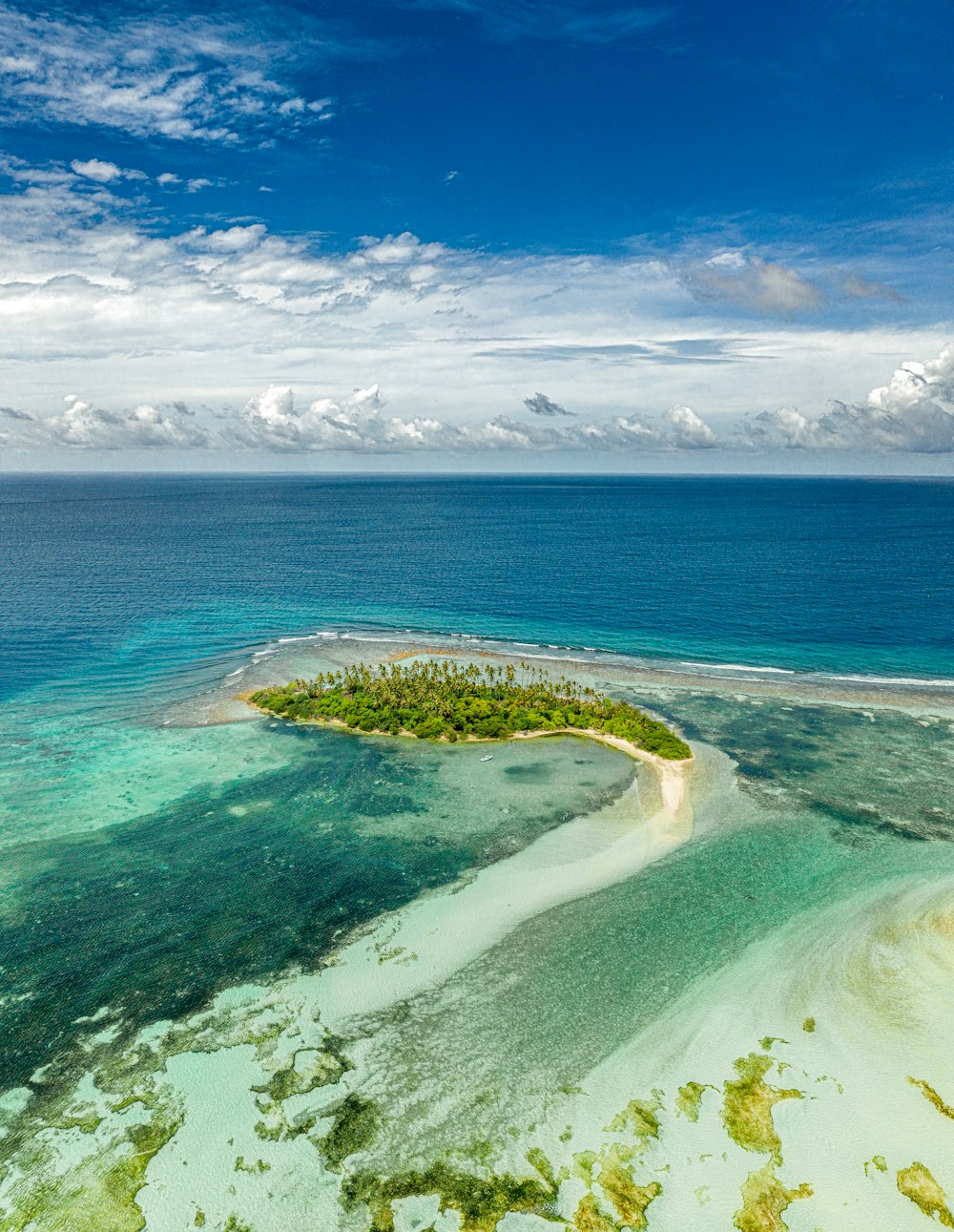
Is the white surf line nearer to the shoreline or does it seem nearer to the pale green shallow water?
the pale green shallow water

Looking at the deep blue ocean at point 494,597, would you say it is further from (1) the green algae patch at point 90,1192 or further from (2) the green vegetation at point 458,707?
(1) the green algae patch at point 90,1192

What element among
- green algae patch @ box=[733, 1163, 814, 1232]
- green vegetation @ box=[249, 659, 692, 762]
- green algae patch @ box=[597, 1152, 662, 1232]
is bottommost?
green algae patch @ box=[597, 1152, 662, 1232]

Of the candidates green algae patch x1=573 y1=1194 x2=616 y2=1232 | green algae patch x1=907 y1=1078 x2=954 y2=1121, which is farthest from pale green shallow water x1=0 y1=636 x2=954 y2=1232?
green algae patch x1=907 y1=1078 x2=954 y2=1121

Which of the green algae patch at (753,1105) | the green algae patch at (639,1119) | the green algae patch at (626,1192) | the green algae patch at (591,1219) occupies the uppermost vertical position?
the green algae patch at (753,1105)

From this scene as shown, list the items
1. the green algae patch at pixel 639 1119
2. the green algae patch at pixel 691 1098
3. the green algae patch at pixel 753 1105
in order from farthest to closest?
the green algae patch at pixel 691 1098, the green algae patch at pixel 639 1119, the green algae patch at pixel 753 1105

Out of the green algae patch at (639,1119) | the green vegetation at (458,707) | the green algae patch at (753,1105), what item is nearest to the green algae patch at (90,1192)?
the green algae patch at (639,1119)

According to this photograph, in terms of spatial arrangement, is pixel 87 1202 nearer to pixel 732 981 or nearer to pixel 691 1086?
pixel 691 1086
